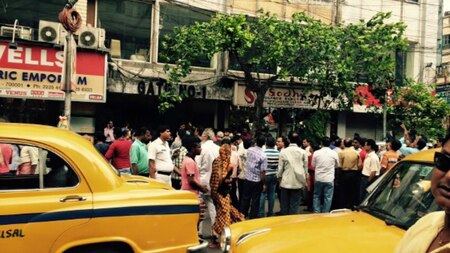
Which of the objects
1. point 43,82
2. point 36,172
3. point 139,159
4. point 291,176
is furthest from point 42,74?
point 36,172

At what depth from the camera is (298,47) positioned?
1391 centimetres

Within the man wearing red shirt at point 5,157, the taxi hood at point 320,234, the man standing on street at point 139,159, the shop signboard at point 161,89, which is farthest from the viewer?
the shop signboard at point 161,89

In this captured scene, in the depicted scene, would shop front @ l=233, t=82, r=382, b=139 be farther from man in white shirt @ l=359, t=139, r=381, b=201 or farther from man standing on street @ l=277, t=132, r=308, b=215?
Answer: man standing on street @ l=277, t=132, r=308, b=215

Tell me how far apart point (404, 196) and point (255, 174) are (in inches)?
192

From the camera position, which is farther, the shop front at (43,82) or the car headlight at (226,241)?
the shop front at (43,82)

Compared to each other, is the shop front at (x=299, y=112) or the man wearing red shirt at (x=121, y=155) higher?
the shop front at (x=299, y=112)

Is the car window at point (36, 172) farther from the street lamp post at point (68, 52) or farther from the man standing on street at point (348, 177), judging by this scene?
the man standing on street at point (348, 177)

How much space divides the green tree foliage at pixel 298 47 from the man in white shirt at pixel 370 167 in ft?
15.0

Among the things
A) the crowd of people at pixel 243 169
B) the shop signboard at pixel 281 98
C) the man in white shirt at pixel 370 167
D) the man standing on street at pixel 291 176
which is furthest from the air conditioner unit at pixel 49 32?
the man in white shirt at pixel 370 167

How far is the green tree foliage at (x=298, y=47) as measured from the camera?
13789mm

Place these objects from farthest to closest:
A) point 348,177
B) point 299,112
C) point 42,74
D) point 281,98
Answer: point 299,112
point 281,98
point 42,74
point 348,177

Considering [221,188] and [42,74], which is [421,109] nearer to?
[221,188]

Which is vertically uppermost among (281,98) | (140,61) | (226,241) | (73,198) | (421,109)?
(140,61)

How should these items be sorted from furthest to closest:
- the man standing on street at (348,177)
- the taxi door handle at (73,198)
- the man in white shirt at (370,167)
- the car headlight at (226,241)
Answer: the man standing on street at (348,177) → the man in white shirt at (370,167) → the taxi door handle at (73,198) → the car headlight at (226,241)
